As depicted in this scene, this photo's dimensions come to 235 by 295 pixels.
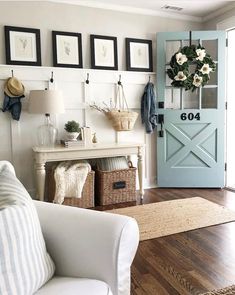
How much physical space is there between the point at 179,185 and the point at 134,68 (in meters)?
1.72

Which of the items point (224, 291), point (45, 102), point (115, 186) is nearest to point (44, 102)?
point (45, 102)

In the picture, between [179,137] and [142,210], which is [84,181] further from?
[179,137]

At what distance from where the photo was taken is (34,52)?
3.17m

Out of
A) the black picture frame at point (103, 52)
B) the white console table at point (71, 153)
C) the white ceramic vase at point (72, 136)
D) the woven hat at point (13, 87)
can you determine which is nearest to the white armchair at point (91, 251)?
the white console table at point (71, 153)

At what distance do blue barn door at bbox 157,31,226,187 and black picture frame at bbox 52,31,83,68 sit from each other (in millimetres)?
1077

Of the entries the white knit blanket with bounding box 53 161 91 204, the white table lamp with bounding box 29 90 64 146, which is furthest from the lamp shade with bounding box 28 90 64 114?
the white knit blanket with bounding box 53 161 91 204

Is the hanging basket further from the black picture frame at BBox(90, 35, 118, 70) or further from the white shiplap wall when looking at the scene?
the black picture frame at BBox(90, 35, 118, 70)

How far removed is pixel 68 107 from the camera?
11.0 feet

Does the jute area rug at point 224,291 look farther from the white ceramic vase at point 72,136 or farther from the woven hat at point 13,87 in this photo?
the woven hat at point 13,87

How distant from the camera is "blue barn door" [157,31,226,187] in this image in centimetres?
367

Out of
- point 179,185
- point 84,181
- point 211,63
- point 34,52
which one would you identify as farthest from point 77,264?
point 211,63

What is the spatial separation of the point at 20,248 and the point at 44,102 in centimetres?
216

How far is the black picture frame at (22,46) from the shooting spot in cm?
306

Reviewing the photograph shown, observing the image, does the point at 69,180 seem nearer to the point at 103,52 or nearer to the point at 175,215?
the point at 175,215
